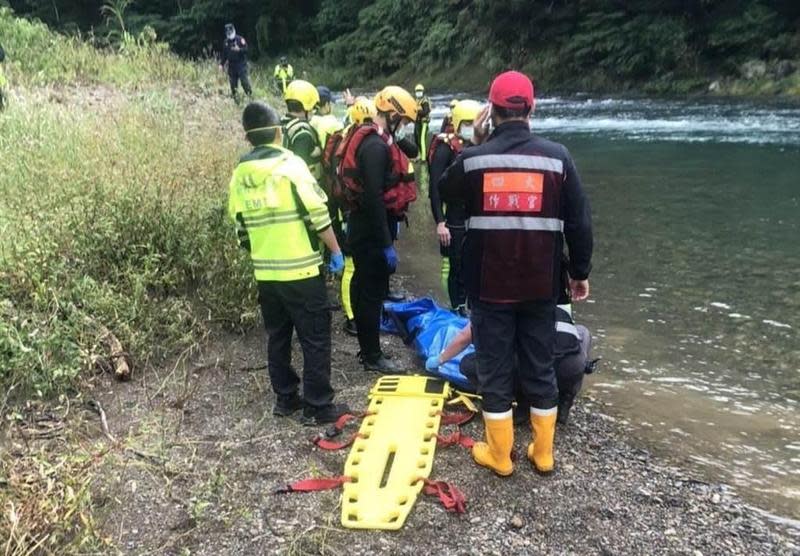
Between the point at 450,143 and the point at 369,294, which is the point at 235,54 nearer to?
the point at 450,143

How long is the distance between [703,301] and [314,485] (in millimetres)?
4335

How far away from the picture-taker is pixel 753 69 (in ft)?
70.5

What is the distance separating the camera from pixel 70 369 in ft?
13.4

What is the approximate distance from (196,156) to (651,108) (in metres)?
17.0

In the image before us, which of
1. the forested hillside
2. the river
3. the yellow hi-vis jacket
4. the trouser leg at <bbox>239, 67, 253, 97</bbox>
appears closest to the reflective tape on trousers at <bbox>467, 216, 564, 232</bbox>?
the yellow hi-vis jacket

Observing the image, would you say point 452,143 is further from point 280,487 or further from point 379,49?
point 379,49

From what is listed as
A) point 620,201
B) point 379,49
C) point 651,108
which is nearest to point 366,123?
point 620,201

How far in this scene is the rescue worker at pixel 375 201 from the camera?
175 inches

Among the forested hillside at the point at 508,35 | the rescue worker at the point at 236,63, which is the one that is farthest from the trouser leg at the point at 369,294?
the forested hillside at the point at 508,35

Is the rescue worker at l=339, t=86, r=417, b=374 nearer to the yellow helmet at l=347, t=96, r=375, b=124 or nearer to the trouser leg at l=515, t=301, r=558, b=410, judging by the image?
the yellow helmet at l=347, t=96, r=375, b=124

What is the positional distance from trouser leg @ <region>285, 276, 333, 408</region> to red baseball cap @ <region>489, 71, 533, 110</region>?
1381 mm

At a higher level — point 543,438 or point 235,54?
point 235,54

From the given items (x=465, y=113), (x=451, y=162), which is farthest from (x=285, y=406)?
(x=465, y=113)

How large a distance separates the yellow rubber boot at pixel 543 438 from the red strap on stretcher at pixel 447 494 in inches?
18.5
